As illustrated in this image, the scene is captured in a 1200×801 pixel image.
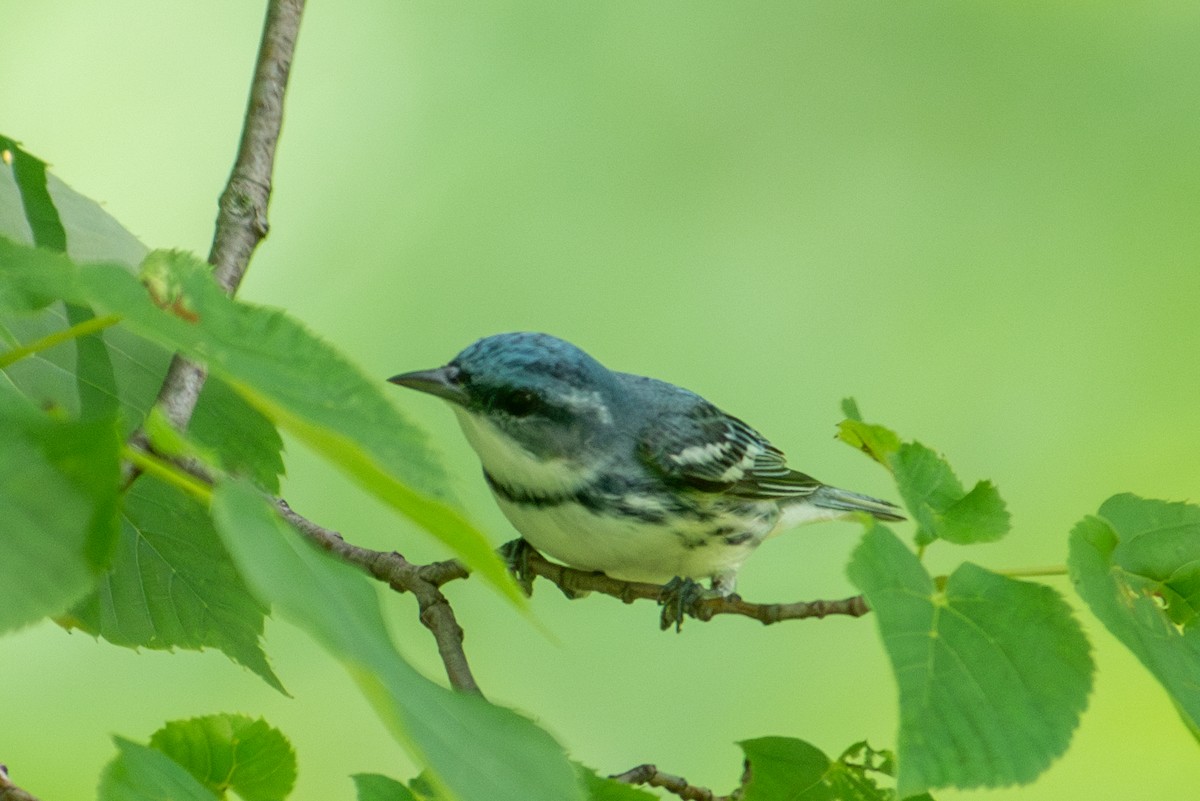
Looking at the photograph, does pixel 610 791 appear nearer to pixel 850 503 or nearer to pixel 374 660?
pixel 374 660

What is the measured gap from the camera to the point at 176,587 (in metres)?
1.25

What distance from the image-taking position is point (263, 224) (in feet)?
5.10

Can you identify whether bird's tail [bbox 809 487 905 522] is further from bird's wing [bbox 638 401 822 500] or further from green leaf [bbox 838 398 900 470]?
green leaf [bbox 838 398 900 470]

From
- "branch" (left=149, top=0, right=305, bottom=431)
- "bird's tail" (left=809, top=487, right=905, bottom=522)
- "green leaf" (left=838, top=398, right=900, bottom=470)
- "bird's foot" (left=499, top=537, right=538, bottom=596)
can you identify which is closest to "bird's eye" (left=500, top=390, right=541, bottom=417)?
"bird's foot" (left=499, top=537, right=538, bottom=596)

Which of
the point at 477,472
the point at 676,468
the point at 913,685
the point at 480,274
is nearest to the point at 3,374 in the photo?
the point at 913,685

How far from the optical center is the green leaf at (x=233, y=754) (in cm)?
108

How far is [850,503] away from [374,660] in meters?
2.48

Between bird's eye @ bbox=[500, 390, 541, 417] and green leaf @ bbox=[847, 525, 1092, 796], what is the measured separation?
1318 millimetres

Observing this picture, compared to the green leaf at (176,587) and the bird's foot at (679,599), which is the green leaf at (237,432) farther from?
the bird's foot at (679,599)

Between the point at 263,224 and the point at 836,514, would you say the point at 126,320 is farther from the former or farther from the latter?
the point at 836,514

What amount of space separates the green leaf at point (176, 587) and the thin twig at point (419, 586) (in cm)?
8

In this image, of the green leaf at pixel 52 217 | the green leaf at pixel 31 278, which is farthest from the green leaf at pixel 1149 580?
the green leaf at pixel 52 217

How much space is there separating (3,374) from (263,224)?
449 mm

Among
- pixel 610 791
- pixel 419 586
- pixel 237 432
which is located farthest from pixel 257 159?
pixel 610 791
